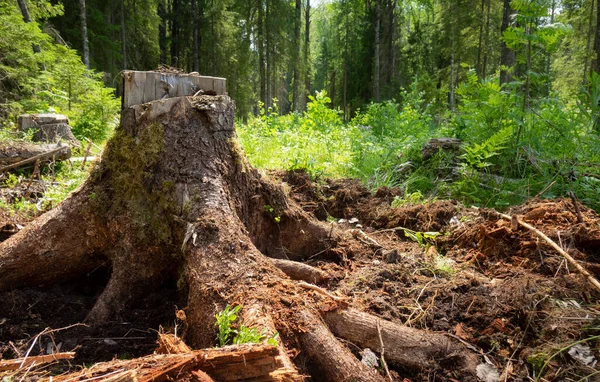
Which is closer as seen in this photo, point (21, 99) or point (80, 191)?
point (80, 191)

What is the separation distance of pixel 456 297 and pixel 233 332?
1.57 meters

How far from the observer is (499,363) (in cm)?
212

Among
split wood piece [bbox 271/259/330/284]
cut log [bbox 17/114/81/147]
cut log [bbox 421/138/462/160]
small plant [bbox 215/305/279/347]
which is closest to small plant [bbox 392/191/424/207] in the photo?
cut log [bbox 421/138/462/160]

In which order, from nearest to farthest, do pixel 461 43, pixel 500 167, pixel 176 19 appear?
pixel 500 167 → pixel 461 43 → pixel 176 19

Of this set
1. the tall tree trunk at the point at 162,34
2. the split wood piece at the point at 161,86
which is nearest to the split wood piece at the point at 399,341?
the split wood piece at the point at 161,86

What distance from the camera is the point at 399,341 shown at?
2.12 meters

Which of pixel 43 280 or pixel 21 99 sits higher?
pixel 21 99

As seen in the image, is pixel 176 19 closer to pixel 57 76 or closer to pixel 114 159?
pixel 57 76

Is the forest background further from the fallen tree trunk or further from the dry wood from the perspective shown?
the fallen tree trunk

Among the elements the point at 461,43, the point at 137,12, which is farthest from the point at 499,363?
the point at 137,12

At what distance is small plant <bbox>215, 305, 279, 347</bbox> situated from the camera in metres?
1.62

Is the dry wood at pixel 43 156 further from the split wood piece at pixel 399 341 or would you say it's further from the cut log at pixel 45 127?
the split wood piece at pixel 399 341

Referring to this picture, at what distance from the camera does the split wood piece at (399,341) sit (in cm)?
209

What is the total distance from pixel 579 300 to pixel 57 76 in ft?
36.1
